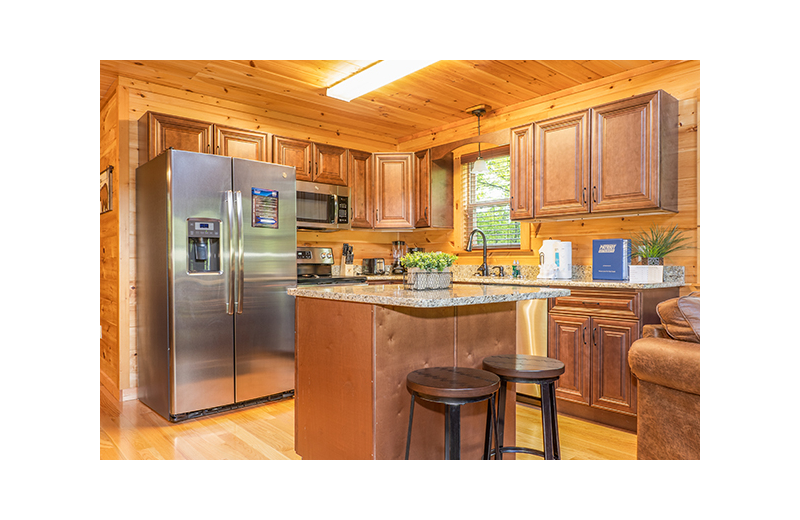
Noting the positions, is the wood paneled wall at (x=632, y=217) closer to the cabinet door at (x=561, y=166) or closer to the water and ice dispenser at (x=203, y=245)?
the cabinet door at (x=561, y=166)

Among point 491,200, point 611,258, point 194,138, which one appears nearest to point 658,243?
point 611,258

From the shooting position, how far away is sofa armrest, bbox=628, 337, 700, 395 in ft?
6.20

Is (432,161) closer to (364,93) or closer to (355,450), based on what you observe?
(364,93)

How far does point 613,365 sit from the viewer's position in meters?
3.17

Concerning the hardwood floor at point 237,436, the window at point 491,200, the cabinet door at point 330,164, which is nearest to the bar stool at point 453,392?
the hardwood floor at point 237,436

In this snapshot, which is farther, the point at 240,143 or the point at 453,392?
the point at 240,143

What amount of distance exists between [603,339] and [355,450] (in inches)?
75.6

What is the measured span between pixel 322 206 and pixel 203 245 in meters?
1.43

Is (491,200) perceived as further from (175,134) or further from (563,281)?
(175,134)

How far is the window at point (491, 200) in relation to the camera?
15.1ft

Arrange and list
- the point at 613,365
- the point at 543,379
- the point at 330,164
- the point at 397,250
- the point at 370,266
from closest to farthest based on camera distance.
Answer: the point at 543,379 → the point at 613,365 → the point at 330,164 → the point at 370,266 → the point at 397,250

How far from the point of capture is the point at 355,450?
2.11m

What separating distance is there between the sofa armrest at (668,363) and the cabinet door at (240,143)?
3317 mm
